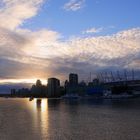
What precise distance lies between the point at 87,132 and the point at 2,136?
13.2 m

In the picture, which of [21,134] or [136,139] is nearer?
[136,139]

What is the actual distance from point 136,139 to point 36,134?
1537 cm

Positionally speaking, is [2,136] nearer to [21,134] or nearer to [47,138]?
[21,134]

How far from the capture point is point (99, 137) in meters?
50.8

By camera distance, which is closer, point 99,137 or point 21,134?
point 99,137

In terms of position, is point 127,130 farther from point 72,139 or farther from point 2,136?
point 2,136

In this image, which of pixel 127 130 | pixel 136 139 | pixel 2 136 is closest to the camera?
pixel 136 139

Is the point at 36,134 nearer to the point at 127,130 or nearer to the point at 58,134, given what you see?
the point at 58,134

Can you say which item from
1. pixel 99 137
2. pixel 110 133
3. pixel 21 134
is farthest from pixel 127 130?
pixel 21 134

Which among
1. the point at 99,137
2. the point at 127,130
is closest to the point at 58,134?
the point at 99,137

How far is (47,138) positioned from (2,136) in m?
7.54

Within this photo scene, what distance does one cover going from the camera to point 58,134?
54.7 metres

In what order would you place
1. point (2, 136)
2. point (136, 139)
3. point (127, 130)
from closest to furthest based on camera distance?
point (136, 139)
point (2, 136)
point (127, 130)

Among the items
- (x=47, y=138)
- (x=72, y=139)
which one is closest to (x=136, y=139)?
(x=72, y=139)
